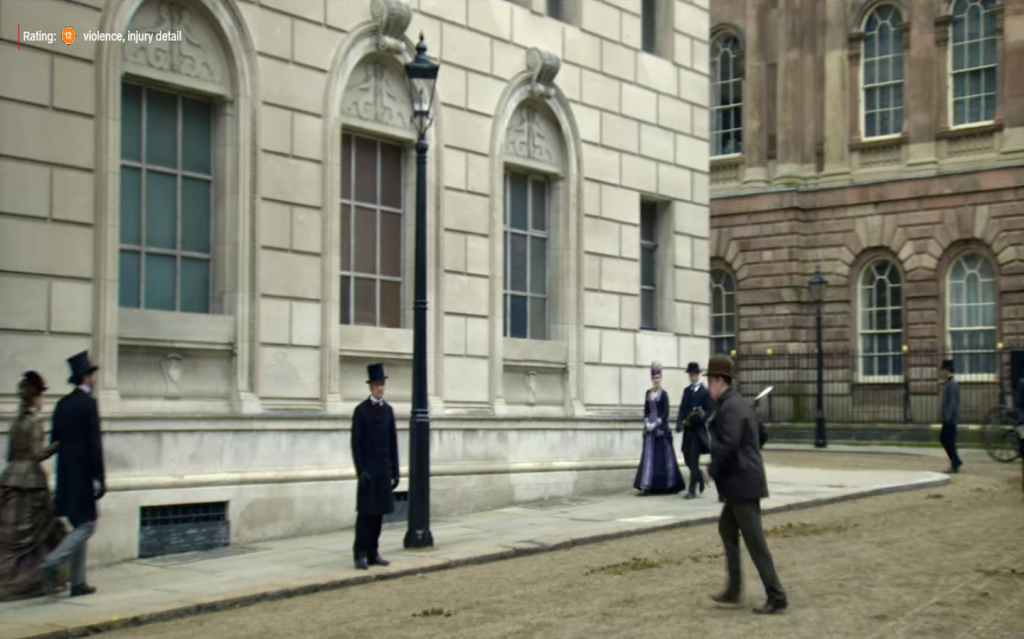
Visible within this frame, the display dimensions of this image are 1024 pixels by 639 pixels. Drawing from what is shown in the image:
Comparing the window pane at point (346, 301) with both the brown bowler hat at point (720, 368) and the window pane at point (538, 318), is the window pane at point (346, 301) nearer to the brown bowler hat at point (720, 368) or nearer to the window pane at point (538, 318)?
the window pane at point (538, 318)

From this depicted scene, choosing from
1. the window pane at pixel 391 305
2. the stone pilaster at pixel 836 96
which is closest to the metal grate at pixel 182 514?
the window pane at pixel 391 305

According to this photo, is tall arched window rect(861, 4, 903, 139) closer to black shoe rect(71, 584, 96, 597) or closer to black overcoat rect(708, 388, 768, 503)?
black overcoat rect(708, 388, 768, 503)

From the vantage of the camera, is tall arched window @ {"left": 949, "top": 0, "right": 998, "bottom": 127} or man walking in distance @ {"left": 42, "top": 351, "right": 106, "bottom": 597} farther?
tall arched window @ {"left": 949, "top": 0, "right": 998, "bottom": 127}

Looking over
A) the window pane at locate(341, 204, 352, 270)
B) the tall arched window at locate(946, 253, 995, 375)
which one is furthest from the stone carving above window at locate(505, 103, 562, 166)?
the tall arched window at locate(946, 253, 995, 375)

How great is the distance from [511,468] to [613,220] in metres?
4.55

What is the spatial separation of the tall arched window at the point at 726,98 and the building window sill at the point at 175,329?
33.4 metres

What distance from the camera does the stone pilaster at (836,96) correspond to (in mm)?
44438

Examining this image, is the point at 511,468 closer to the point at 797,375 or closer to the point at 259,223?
the point at 259,223

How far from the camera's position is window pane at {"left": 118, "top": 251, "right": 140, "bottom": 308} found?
48.7ft

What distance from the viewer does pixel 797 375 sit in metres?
44.1

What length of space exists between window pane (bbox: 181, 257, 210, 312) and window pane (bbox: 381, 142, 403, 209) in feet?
10.3

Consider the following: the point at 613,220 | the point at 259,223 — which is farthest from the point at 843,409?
the point at 259,223

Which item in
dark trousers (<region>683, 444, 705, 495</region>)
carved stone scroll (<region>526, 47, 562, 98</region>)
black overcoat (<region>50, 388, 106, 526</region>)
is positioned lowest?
dark trousers (<region>683, 444, 705, 495</region>)

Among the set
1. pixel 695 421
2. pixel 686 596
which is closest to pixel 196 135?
pixel 686 596
